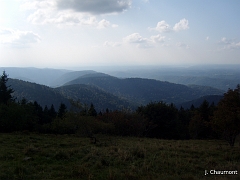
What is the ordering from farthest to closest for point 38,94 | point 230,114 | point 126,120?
point 38,94 < point 126,120 < point 230,114

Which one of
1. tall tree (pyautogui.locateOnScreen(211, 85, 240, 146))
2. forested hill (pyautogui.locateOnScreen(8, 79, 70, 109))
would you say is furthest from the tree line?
forested hill (pyautogui.locateOnScreen(8, 79, 70, 109))

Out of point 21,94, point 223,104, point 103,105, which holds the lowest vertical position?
point 103,105

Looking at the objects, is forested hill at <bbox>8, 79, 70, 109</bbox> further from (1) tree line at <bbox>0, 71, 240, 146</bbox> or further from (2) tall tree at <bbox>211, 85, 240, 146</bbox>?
(2) tall tree at <bbox>211, 85, 240, 146</bbox>

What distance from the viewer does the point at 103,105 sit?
193 meters

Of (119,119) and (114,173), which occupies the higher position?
(114,173)

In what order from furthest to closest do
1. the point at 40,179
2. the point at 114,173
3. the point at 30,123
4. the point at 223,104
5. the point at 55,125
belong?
the point at 30,123, the point at 55,125, the point at 223,104, the point at 114,173, the point at 40,179

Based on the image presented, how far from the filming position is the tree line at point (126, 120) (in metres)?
17.8

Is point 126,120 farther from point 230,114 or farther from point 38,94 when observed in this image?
point 38,94

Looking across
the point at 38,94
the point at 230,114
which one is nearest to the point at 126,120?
the point at 230,114

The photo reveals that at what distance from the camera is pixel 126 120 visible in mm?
37094

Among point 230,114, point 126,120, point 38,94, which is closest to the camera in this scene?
point 230,114

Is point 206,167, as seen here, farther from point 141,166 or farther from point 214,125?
point 214,125

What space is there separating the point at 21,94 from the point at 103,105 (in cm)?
7372

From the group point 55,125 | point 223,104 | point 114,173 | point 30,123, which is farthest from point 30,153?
point 30,123
